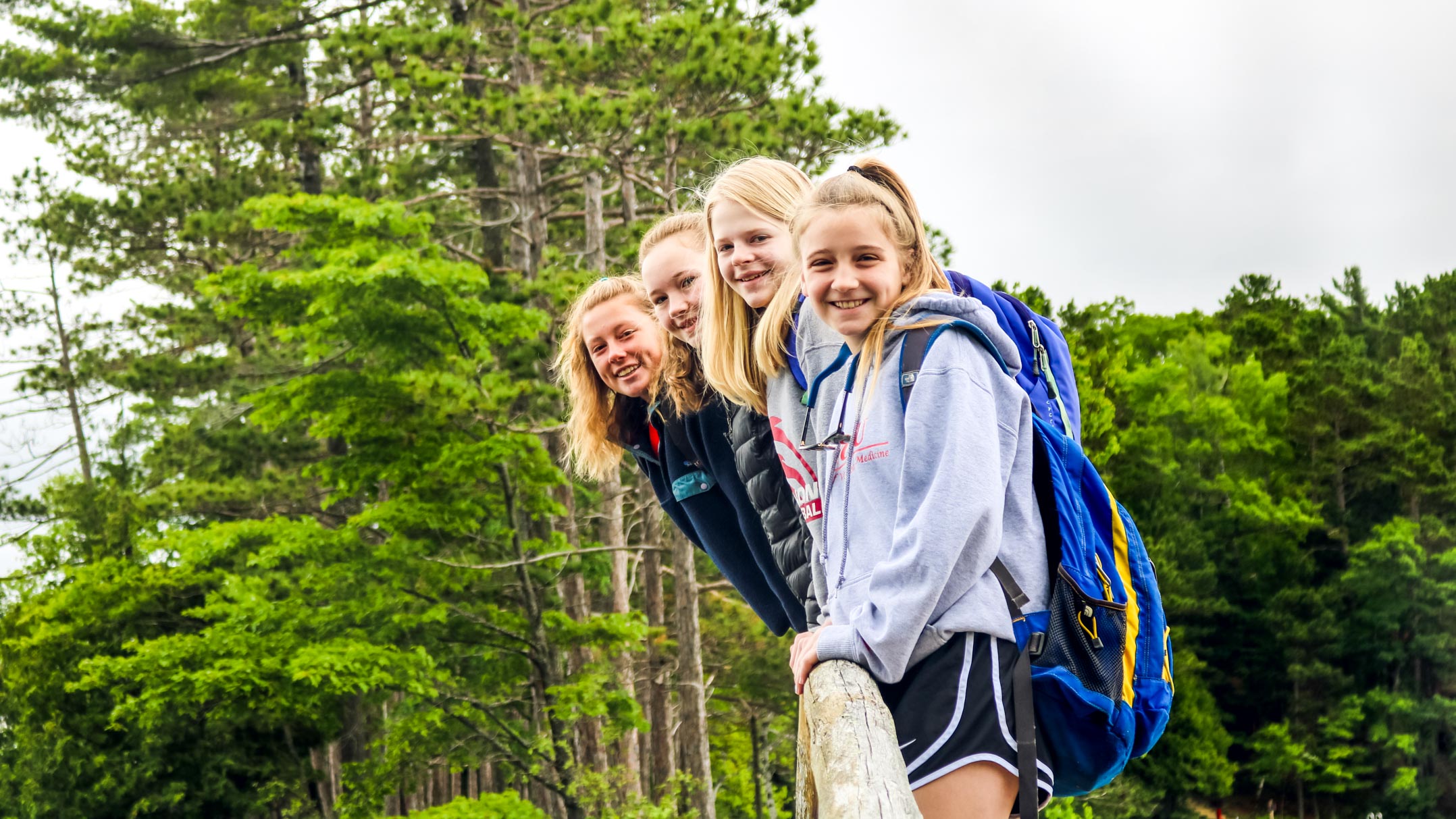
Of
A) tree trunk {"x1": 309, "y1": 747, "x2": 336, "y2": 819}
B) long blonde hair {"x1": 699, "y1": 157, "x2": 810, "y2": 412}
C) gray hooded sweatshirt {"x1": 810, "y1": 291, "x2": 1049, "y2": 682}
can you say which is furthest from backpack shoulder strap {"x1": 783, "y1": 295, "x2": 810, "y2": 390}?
tree trunk {"x1": 309, "y1": 747, "x2": 336, "y2": 819}

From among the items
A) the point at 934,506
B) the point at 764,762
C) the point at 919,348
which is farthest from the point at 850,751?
the point at 764,762

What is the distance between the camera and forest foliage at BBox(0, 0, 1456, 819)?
12.8 metres

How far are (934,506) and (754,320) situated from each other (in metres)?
0.92

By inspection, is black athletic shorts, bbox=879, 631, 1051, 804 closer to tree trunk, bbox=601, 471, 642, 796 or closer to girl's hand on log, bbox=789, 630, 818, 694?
girl's hand on log, bbox=789, 630, 818, 694

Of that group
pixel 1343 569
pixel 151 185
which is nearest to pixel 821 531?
pixel 151 185

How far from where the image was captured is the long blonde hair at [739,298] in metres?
2.47

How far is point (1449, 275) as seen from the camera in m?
38.2

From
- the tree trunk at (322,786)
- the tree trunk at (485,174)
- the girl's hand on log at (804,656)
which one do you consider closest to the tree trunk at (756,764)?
the tree trunk at (322,786)

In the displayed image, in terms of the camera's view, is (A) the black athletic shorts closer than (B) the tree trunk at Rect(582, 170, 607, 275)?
Yes

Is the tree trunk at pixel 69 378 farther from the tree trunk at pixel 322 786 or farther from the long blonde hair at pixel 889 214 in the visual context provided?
the long blonde hair at pixel 889 214

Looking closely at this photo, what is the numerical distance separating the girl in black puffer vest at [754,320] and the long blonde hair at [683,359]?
0.27 meters

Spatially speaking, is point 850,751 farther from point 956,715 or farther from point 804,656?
point 804,656

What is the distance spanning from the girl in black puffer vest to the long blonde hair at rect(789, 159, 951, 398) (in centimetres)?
30

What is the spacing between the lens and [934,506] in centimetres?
173
